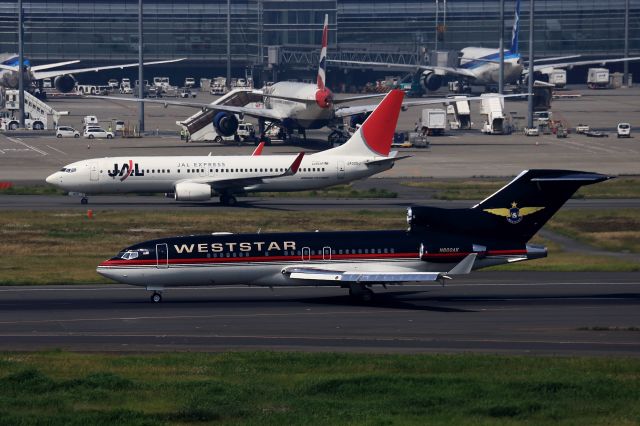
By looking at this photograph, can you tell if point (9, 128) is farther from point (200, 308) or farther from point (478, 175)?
point (200, 308)

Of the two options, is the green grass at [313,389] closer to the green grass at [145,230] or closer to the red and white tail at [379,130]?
the green grass at [145,230]

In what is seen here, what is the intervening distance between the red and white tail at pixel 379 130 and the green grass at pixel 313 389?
144 feet

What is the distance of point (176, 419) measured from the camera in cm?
3056

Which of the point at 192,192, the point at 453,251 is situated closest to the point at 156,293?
the point at 453,251

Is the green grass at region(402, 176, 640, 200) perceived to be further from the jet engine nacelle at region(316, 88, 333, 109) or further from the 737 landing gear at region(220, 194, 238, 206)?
the jet engine nacelle at region(316, 88, 333, 109)

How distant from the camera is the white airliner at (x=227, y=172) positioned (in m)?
82.5

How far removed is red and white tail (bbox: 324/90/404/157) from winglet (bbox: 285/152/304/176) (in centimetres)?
379

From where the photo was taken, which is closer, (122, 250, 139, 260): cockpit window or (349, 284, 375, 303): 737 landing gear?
(349, 284, 375, 303): 737 landing gear

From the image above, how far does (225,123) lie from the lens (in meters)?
130

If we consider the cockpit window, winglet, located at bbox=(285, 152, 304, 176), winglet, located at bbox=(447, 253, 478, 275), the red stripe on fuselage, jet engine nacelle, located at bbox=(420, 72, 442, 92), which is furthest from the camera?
jet engine nacelle, located at bbox=(420, 72, 442, 92)

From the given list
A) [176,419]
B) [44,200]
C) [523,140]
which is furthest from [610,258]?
[523,140]

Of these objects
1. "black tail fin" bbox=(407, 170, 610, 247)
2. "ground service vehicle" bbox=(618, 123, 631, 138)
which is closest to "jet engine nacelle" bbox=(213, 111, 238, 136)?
"ground service vehicle" bbox=(618, 123, 631, 138)

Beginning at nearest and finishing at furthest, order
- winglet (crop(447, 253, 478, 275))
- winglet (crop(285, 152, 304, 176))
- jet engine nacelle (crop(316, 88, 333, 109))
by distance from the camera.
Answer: winglet (crop(447, 253, 478, 275)), winglet (crop(285, 152, 304, 176)), jet engine nacelle (crop(316, 88, 333, 109))

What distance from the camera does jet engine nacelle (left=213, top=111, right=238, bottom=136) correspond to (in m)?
→ 130
